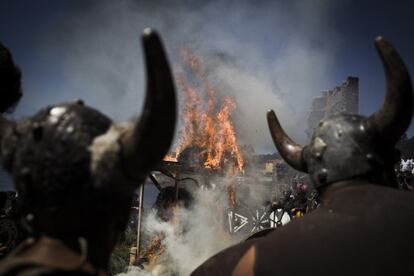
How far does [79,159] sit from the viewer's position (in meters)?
1.36

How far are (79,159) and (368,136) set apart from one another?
196 centimetres

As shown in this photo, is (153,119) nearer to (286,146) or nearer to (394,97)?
(394,97)

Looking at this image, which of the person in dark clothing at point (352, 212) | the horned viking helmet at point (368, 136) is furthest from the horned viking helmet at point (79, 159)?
the horned viking helmet at point (368, 136)

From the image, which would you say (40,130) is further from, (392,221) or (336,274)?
(392,221)

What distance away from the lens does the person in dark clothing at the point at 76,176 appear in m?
1.27

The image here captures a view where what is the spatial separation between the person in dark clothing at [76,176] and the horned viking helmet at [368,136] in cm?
144

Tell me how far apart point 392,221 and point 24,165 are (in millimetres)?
2090

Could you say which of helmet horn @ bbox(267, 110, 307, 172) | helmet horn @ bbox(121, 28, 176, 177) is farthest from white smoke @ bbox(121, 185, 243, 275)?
helmet horn @ bbox(121, 28, 176, 177)

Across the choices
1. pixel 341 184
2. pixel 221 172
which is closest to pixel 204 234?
pixel 221 172

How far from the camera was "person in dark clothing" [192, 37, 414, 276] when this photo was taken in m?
1.80

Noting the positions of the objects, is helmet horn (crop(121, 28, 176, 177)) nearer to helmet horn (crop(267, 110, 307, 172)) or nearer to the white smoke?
helmet horn (crop(267, 110, 307, 172))

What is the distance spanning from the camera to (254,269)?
1.92m

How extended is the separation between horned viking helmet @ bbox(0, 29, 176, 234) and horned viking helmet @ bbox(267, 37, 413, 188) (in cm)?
145

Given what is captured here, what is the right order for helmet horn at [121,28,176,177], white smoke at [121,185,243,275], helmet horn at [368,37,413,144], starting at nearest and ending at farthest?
helmet horn at [121,28,176,177]
helmet horn at [368,37,413,144]
white smoke at [121,185,243,275]
